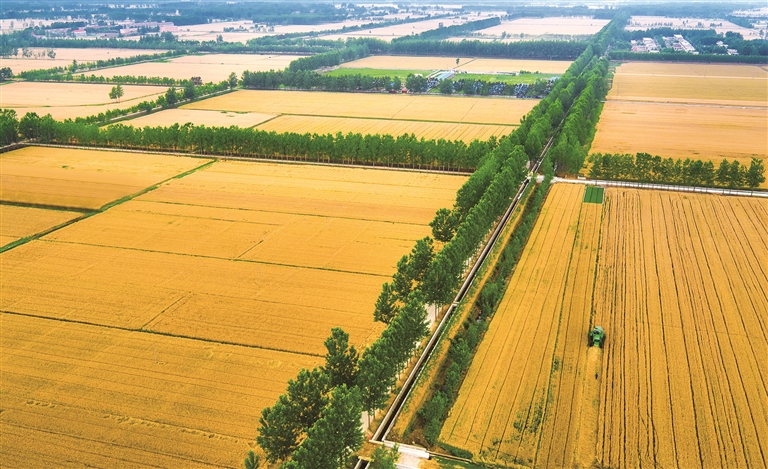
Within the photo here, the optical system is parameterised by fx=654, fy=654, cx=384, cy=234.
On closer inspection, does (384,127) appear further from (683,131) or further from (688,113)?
(688,113)

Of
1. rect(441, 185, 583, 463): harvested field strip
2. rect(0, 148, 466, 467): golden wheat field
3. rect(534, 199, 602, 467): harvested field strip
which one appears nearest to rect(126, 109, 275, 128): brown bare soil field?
rect(0, 148, 466, 467): golden wheat field

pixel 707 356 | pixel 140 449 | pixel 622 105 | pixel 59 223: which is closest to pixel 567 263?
pixel 707 356

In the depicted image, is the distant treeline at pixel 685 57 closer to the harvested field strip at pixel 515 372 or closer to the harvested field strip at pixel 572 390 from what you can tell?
the harvested field strip at pixel 515 372

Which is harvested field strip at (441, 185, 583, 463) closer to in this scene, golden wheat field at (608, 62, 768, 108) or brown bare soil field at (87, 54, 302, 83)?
golden wheat field at (608, 62, 768, 108)

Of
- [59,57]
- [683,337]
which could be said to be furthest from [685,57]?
[59,57]

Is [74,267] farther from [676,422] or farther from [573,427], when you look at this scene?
[676,422]
